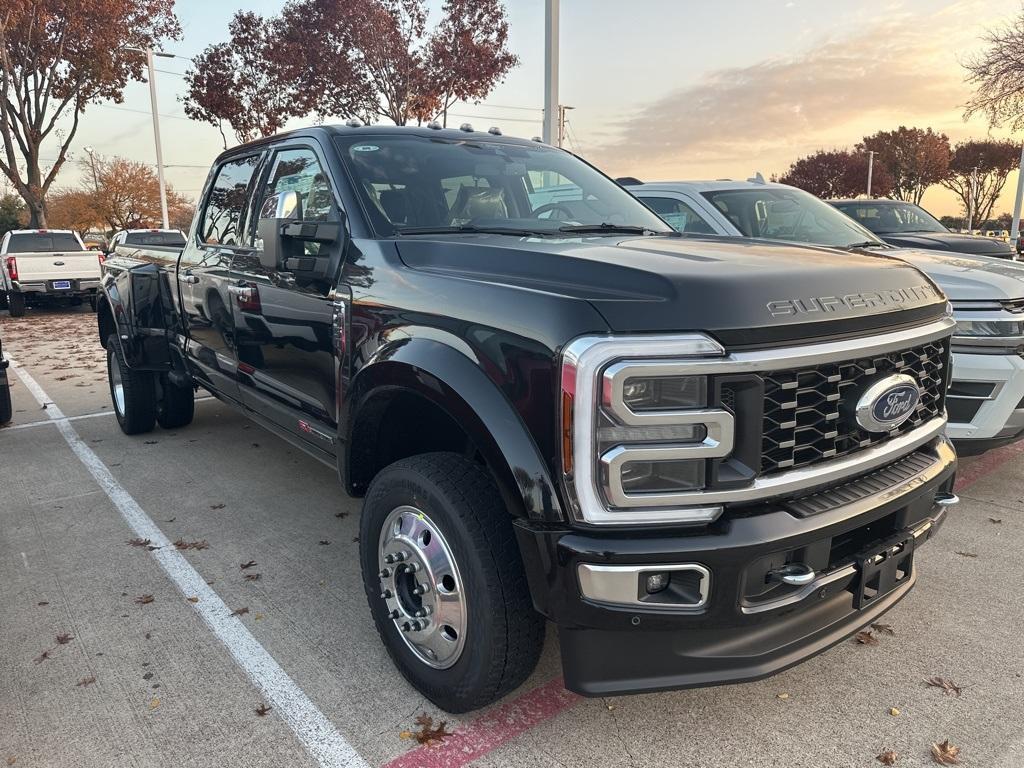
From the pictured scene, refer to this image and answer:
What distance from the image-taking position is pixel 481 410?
7.10ft

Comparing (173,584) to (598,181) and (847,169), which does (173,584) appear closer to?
(598,181)

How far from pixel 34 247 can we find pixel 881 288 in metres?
18.9

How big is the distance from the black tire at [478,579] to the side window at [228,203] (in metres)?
2.36

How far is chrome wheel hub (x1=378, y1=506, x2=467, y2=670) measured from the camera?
7.79ft

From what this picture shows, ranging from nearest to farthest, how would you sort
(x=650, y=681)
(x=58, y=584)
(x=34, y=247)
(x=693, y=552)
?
(x=693, y=552), (x=650, y=681), (x=58, y=584), (x=34, y=247)

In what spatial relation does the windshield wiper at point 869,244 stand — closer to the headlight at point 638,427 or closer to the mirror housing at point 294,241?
the mirror housing at point 294,241

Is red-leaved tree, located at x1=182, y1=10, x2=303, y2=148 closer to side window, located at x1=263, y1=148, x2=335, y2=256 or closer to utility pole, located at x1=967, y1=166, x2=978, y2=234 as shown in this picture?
side window, located at x1=263, y1=148, x2=335, y2=256

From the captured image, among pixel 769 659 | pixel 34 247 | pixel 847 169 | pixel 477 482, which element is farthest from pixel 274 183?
pixel 847 169

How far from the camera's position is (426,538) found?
8.17 feet

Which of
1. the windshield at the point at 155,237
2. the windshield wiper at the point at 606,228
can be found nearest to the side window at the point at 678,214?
the windshield wiper at the point at 606,228

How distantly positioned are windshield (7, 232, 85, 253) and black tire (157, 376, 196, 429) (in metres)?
13.1

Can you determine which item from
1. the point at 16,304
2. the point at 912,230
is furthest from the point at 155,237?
the point at 912,230

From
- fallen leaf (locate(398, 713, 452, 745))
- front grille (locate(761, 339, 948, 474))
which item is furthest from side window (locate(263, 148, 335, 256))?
front grille (locate(761, 339, 948, 474))

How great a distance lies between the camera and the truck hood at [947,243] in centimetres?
708
